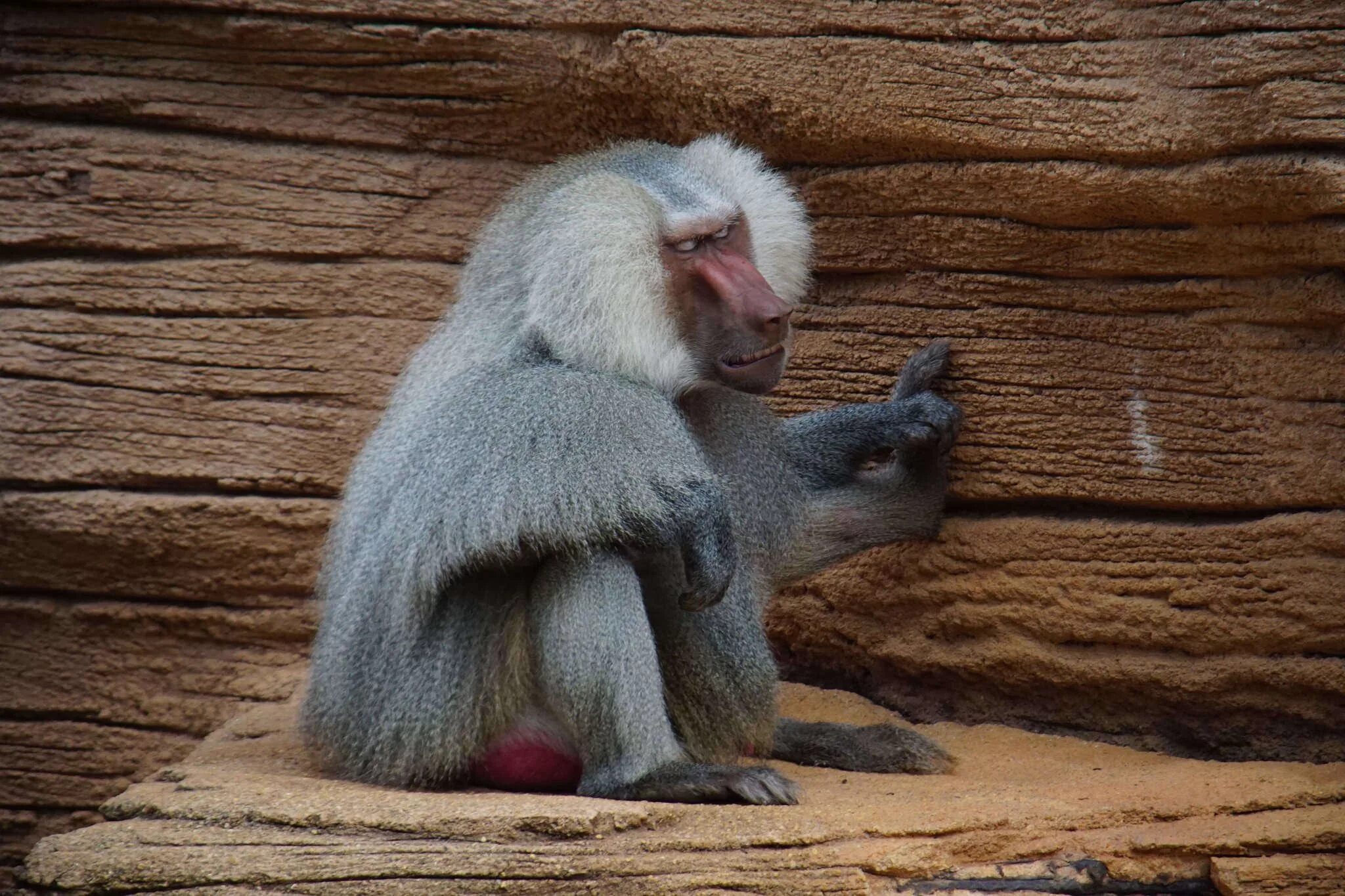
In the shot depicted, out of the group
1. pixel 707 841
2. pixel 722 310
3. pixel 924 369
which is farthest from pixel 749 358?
pixel 707 841

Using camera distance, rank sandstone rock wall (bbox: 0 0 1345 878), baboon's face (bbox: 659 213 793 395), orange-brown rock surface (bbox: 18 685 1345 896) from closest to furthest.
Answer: orange-brown rock surface (bbox: 18 685 1345 896) < baboon's face (bbox: 659 213 793 395) < sandstone rock wall (bbox: 0 0 1345 878)

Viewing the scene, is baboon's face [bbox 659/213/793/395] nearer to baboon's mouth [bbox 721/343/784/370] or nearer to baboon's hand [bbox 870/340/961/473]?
baboon's mouth [bbox 721/343/784/370]

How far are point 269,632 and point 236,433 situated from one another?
663 millimetres

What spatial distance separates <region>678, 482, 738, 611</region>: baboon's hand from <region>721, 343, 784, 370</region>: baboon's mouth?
0.33m

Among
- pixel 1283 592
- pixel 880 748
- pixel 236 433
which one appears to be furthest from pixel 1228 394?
pixel 236 433

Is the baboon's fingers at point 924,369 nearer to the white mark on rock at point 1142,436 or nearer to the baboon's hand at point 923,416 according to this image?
the baboon's hand at point 923,416

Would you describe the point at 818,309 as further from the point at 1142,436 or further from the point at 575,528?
the point at 575,528

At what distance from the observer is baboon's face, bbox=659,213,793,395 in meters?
3.49

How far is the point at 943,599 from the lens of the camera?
4.25 m

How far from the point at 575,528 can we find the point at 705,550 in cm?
31

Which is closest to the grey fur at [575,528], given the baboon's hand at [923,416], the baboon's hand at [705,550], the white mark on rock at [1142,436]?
the baboon's hand at [705,550]

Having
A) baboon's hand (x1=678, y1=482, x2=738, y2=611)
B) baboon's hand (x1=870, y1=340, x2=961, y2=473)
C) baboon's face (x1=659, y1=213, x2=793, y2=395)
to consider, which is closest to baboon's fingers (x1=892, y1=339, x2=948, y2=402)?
baboon's hand (x1=870, y1=340, x2=961, y2=473)

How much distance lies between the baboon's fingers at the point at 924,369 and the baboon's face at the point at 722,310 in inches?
27.5

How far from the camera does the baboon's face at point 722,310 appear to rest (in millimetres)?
3494
